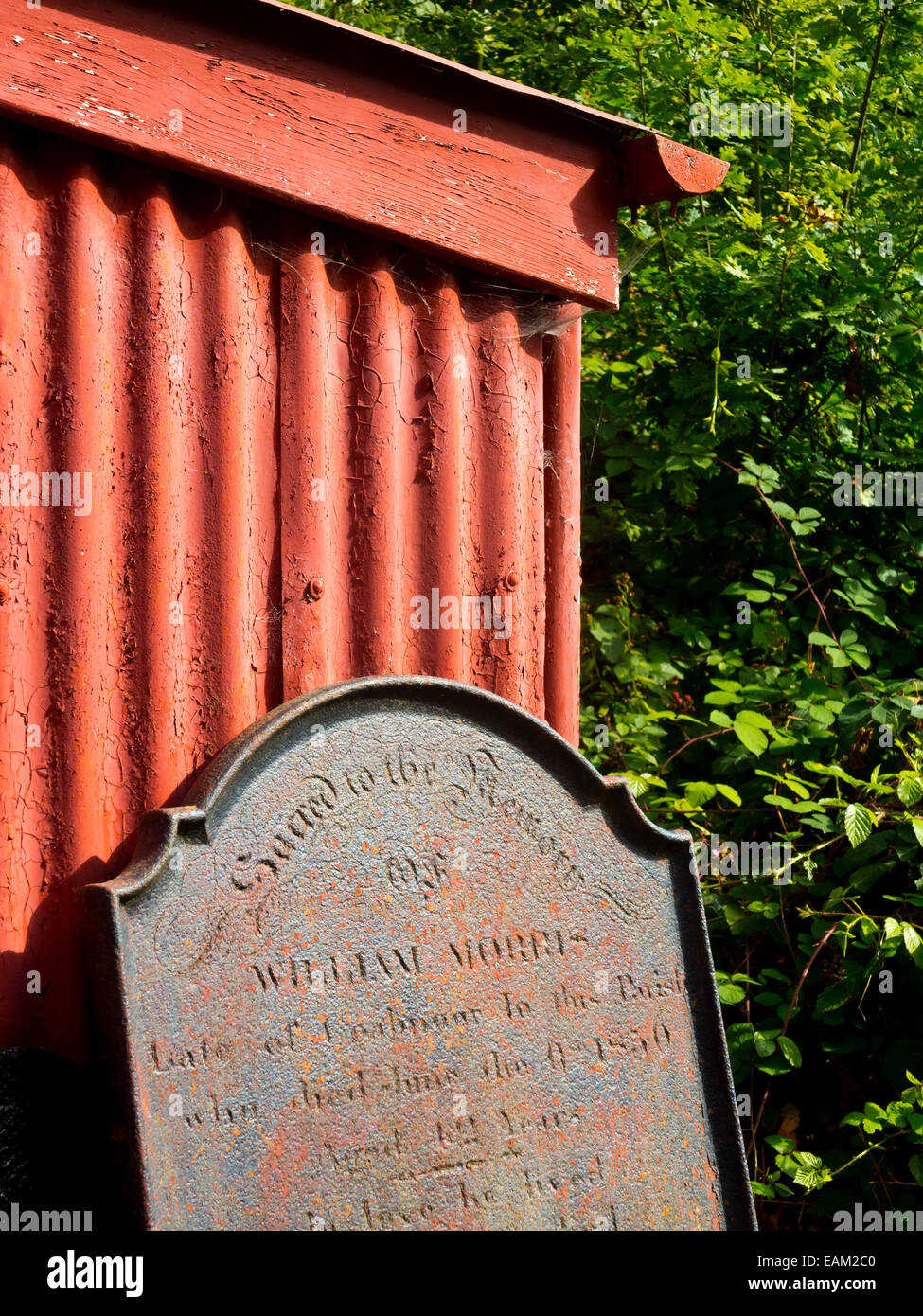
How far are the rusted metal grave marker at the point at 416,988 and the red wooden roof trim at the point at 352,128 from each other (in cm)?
110

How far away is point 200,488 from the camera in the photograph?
97.3 inches

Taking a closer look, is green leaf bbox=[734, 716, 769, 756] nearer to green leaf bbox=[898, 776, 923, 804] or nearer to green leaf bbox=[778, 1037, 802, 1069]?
green leaf bbox=[898, 776, 923, 804]

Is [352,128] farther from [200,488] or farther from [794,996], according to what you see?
[794,996]

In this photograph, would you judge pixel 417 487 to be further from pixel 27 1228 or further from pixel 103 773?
pixel 27 1228

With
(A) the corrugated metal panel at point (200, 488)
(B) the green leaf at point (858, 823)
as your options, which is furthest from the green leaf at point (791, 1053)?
(A) the corrugated metal panel at point (200, 488)

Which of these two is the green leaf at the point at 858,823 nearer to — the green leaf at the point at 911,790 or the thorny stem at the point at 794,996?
the green leaf at the point at 911,790

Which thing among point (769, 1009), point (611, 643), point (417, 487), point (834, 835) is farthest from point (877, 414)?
point (417, 487)

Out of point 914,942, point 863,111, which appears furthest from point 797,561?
point 863,111

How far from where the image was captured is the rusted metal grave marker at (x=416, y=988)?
2.19 metres

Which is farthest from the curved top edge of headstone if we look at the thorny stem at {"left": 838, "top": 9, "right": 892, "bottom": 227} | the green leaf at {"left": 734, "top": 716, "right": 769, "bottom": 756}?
the thorny stem at {"left": 838, "top": 9, "right": 892, "bottom": 227}

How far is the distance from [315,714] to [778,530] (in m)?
2.84
